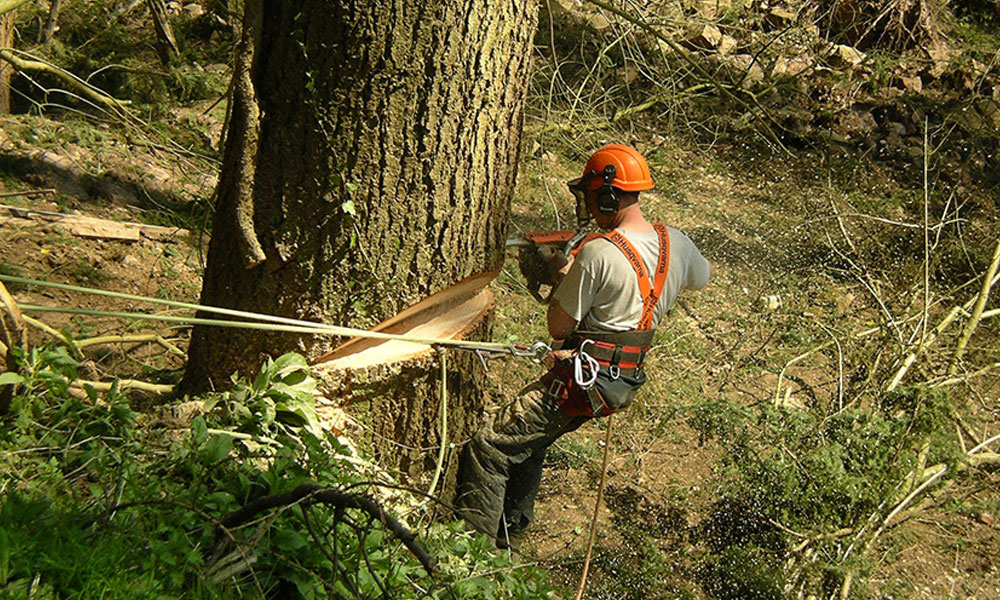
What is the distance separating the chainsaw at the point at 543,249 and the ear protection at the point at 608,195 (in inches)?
14.3

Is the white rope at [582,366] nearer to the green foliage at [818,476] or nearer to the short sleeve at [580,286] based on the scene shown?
the short sleeve at [580,286]

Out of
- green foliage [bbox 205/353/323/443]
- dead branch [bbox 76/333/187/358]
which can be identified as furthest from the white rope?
dead branch [bbox 76/333/187/358]

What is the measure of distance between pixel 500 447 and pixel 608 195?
1.24m

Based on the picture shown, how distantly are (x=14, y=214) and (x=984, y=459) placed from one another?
5.59 meters

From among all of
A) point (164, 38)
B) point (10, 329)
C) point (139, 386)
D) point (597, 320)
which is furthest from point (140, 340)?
point (164, 38)

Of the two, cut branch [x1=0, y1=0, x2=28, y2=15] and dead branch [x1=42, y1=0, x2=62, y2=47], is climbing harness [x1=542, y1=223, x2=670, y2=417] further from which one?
dead branch [x1=42, y1=0, x2=62, y2=47]

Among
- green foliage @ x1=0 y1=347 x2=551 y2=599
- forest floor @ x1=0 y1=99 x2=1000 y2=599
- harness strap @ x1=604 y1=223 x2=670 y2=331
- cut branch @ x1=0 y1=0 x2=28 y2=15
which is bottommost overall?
forest floor @ x1=0 y1=99 x2=1000 y2=599

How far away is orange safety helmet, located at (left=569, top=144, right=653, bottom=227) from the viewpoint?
335cm

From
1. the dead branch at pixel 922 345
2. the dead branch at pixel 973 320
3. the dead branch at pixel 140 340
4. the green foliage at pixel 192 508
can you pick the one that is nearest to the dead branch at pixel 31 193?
the dead branch at pixel 140 340

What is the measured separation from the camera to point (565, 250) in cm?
376

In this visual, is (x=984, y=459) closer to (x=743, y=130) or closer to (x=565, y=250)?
(x=565, y=250)

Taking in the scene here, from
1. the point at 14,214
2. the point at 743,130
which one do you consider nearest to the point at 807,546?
the point at 14,214

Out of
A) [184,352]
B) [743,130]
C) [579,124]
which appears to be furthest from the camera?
[743,130]

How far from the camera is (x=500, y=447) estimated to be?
3.55 meters
